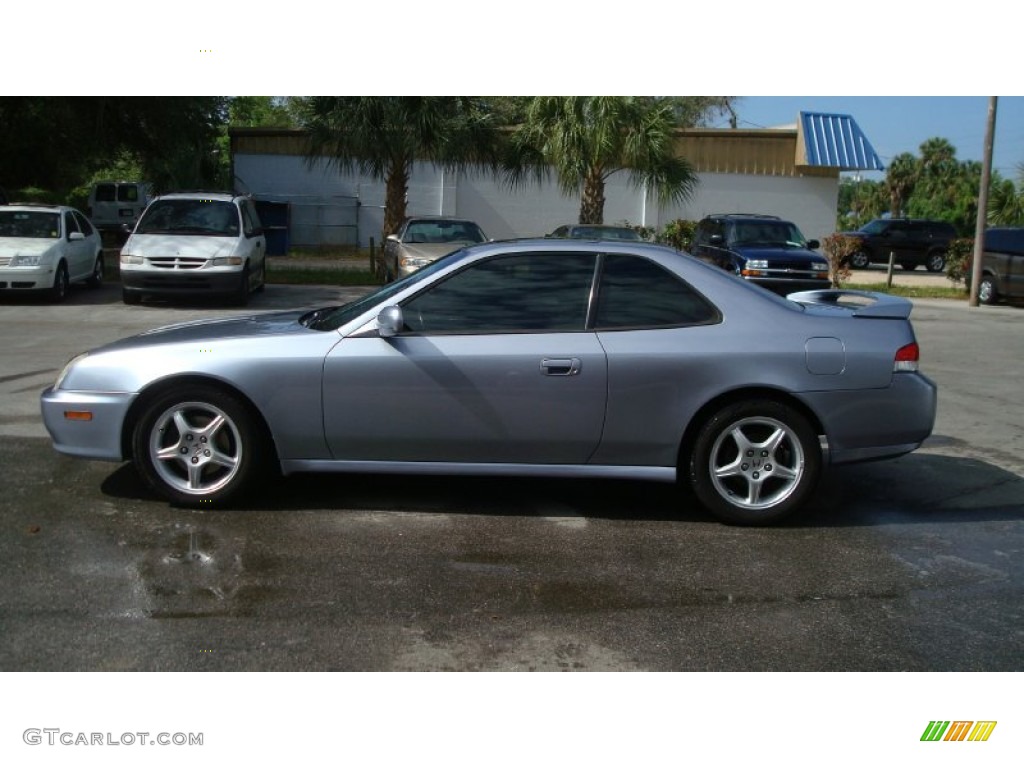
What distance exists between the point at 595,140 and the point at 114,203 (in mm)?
17444

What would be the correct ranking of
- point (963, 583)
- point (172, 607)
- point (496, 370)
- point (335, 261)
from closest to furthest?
point (172, 607)
point (963, 583)
point (496, 370)
point (335, 261)

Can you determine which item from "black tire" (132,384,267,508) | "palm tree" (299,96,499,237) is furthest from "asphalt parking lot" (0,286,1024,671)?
"palm tree" (299,96,499,237)

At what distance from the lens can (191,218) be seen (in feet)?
52.8

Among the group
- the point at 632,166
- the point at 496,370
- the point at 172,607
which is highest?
the point at 632,166

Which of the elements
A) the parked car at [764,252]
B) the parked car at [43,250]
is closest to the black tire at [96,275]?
the parked car at [43,250]

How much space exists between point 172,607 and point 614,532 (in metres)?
2.26

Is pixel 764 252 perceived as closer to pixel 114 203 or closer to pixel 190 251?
pixel 190 251

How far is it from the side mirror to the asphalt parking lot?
1018 millimetres

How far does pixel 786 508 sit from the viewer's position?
5453 millimetres

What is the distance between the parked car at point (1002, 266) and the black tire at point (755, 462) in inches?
685
